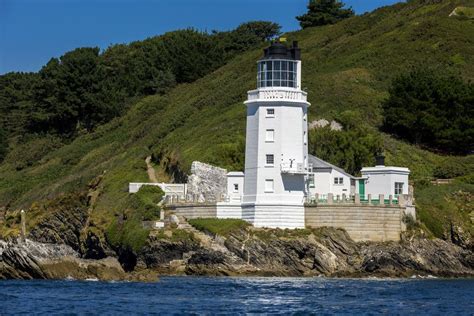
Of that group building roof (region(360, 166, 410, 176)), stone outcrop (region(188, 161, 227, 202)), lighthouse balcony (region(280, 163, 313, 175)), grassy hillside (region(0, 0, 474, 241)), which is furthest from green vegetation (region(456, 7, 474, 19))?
lighthouse balcony (region(280, 163, 313, 175))

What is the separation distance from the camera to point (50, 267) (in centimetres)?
6188

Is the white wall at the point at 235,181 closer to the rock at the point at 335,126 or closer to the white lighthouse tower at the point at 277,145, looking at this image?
the white lighthouse tower at the point at 277,145

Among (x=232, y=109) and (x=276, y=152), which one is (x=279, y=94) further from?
(x=232, y=109)

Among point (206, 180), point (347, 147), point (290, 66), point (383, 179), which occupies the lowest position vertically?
point (383, 179)

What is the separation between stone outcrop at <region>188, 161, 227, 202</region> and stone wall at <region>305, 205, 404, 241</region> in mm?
9393

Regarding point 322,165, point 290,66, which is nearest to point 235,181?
point 322,165

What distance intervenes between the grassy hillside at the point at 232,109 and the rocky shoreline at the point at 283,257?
379 inches

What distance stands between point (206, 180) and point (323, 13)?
68.3 m

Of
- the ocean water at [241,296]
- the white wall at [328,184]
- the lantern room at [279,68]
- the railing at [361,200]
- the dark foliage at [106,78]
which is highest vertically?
the dark foliage at [106,78]

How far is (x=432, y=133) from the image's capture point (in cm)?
8738

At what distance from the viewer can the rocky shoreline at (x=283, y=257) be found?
208ft

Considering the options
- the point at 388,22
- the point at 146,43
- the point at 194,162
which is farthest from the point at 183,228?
the point at 146,43

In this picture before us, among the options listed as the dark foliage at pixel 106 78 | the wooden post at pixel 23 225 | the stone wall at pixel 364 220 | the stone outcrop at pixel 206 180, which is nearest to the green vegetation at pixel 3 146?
the dark foliage at pixel 106 78

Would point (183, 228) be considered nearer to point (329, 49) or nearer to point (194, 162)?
point (194, 162)
